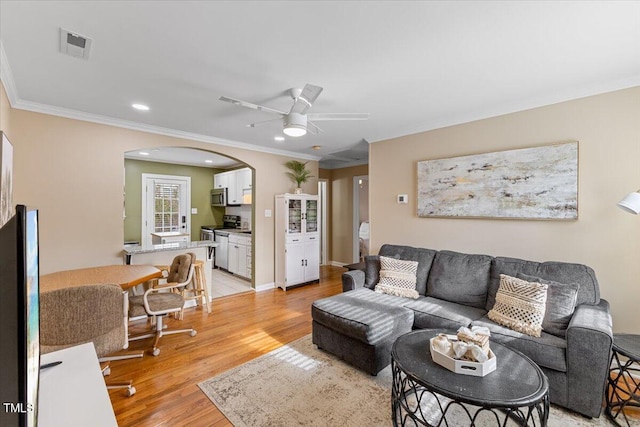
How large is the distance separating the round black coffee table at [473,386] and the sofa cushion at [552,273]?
1.06 metres

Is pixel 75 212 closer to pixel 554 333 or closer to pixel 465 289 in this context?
pixel 465 289

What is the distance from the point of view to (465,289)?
9.70ft

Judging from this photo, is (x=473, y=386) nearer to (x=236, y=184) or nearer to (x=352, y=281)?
(x=352, y=281)

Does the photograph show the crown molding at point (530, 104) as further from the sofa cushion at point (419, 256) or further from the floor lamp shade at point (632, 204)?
the sofa cushion at point (419, 256)

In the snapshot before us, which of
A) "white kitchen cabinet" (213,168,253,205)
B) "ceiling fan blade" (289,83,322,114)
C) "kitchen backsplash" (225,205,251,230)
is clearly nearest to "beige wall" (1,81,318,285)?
"white kitchen cabinet" (213,168,253,205)

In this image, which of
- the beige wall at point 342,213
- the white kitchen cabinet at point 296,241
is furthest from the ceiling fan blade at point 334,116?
the beige wall at point 342,213

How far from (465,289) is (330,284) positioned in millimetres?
2845

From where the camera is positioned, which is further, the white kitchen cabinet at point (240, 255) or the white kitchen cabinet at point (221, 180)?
the white kitchen cabinet at point (221, 180)

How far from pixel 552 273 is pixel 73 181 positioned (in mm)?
→ 5104

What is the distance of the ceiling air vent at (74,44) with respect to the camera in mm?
1835

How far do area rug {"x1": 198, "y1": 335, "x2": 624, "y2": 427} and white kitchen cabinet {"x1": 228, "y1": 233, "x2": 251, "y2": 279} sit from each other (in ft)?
9.68

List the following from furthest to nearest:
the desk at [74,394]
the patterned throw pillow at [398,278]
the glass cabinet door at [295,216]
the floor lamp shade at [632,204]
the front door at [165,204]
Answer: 1. the front door at [165,204]
2. the glass cabinet door at [295,216]
3. the patterned throw pillow at [398,278]
4. the floor lamp shade at [632,204]
5. the desk at [74,394]

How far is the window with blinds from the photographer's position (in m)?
6.39

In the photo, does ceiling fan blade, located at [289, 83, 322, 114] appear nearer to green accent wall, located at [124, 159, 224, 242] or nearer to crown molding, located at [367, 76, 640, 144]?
crown molding, located at [367, 76, 640, 144]
